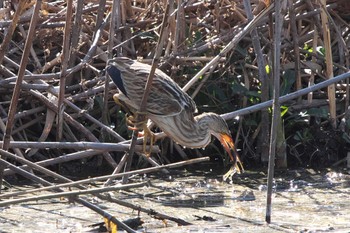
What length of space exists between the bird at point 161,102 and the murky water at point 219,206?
433 mm

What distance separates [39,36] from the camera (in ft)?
25.7

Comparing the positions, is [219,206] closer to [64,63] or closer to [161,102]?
[161,102]

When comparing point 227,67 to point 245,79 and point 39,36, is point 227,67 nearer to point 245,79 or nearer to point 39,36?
point 245,79

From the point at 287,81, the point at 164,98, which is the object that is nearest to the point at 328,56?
the point at 287,81

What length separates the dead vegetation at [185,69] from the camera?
707 cm

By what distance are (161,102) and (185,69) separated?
1.43 metres

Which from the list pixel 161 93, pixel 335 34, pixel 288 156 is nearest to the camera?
pixel 161 93

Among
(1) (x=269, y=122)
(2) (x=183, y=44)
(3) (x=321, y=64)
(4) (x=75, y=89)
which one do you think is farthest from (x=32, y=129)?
(3) (x=321, y=64)

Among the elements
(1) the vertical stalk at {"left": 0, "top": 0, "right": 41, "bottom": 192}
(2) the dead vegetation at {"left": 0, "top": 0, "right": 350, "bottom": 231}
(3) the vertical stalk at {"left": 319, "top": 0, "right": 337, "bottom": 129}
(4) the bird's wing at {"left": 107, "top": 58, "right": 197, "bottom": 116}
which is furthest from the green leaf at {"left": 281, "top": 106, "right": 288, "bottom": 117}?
(1) the vertical stalk at {"left": 0, "top": 0, "right": 41, "bottom": 192}

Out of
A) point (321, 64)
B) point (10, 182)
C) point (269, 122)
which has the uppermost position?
point (321, 64)

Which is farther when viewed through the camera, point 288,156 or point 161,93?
point 288,156

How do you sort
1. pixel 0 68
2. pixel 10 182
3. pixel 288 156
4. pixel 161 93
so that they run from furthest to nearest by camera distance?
pixel 288 156
pixel 0 68
pixel 10 182
pixel 161 93

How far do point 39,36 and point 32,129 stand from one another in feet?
2.92

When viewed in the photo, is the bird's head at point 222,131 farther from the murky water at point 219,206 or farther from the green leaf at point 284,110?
the green leaf at point 284,110
